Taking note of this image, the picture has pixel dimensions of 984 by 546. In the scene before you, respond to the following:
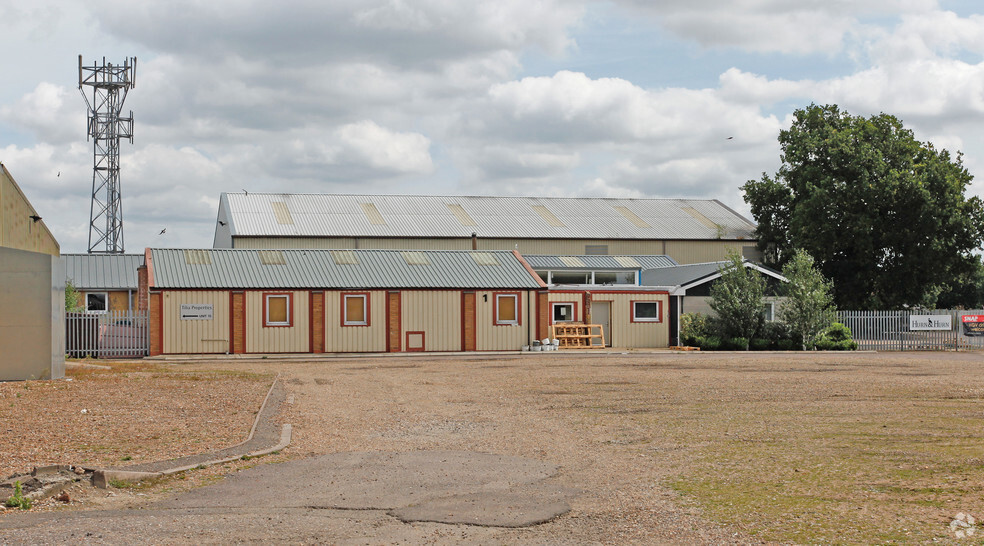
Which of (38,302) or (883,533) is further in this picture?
(38,302)

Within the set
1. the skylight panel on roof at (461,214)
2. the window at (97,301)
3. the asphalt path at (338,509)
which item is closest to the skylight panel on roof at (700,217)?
the skylight panel on roof at (461,214)

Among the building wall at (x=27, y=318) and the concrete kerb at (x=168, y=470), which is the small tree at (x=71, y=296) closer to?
the building wall at (x=27, y=318)

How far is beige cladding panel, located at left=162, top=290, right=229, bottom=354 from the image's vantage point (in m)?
35.5

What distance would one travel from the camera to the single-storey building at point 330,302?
35.8 m

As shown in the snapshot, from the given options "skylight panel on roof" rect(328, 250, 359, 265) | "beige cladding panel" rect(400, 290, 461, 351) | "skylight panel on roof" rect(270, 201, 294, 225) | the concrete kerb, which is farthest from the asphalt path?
"skylight panel on roof" rect(270, 201, 294, 225)

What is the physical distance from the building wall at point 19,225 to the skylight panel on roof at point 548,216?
37.3 metres

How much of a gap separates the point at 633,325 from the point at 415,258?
982 cm

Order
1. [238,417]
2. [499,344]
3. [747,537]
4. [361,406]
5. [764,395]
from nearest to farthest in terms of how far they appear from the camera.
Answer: [747,537] → [238,417] → [361,406] → [764,395] → [499,344]

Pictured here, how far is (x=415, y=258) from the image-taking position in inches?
1620

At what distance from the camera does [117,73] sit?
55.0 metres

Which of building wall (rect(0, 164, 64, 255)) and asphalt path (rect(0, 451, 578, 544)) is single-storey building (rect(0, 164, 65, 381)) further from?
asphalt path (rect(0, 451, 578, 544))

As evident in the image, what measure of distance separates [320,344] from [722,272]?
17.5m

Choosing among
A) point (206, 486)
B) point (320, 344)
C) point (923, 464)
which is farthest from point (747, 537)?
point (320, 344)

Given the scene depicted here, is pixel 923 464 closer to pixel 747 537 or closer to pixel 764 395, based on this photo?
pixel 747 537
